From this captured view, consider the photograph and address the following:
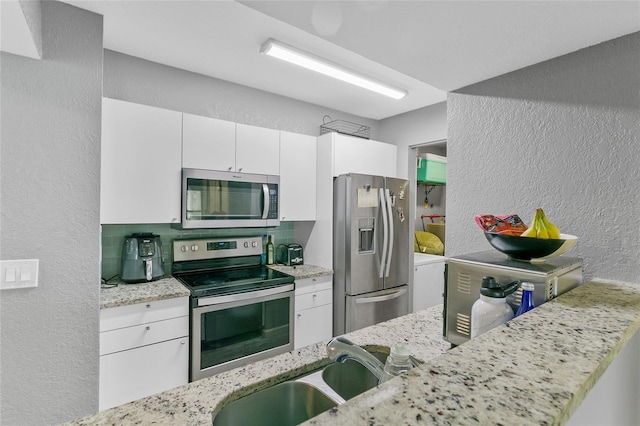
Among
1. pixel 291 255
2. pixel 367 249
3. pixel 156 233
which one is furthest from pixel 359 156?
pixel 156 233

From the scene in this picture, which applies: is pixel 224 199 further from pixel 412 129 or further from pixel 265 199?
pixel 412 129

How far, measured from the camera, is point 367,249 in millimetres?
2902

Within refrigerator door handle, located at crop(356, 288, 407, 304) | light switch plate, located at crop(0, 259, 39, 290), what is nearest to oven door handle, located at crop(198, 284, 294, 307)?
refrigerator door handle, located at crop(356, 288, 407, 304)

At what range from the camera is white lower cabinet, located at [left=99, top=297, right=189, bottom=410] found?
5.97 ft

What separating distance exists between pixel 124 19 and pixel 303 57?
1102 mm

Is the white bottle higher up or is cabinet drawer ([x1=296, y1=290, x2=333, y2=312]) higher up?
the white bottle

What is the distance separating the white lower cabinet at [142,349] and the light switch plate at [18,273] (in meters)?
0.41

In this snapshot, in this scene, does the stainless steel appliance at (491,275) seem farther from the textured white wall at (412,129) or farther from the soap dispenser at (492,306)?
the textured white wall at (412,129)

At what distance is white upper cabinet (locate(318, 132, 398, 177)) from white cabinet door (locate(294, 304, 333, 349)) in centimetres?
127

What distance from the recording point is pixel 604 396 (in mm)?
769

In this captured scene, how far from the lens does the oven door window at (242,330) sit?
86.0 inches

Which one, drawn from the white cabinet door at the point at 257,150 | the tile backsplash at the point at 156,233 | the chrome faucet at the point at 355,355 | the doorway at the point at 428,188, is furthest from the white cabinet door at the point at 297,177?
the chrome faucet at the point at 355,355

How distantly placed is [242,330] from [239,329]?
0.03 meters

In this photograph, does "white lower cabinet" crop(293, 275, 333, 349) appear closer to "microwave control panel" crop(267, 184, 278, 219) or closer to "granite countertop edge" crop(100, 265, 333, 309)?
"microwave control panel" crop(267, 184, 278, 219)
